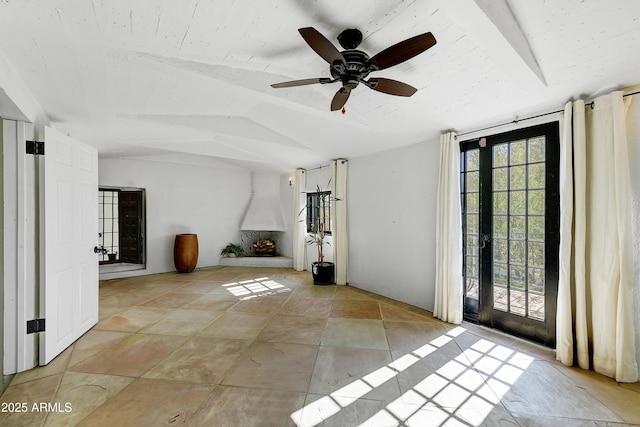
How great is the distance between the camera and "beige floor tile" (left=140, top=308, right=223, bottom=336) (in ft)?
10.2

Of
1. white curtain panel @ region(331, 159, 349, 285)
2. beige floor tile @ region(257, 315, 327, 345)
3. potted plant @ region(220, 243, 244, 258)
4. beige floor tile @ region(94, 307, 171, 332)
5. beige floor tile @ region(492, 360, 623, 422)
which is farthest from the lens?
potted plant @ region(220, 243, 244, 258)

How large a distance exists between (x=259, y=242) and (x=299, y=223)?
1.47 m

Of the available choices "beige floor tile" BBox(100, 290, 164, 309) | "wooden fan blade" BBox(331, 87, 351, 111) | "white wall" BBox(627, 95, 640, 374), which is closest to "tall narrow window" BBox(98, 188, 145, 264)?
"beige floor tile" BBox(100, 290, 164, 309)

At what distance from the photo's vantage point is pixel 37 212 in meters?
2.42

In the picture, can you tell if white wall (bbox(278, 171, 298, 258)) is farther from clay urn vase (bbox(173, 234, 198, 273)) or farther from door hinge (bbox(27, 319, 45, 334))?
door hinge (bbox(27, 319, 45, 334))

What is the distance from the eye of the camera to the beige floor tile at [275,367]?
7.06ft

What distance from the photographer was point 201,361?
2473mm

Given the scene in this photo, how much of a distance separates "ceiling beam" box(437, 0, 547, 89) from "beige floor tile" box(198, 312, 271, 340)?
10.6 ft

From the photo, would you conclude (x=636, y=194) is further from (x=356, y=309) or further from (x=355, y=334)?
(x=356, y=309)

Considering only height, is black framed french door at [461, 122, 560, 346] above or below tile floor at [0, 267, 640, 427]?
above

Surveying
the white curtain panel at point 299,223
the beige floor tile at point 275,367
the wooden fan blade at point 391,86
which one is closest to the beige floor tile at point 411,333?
the beige floor tile at point 275,367

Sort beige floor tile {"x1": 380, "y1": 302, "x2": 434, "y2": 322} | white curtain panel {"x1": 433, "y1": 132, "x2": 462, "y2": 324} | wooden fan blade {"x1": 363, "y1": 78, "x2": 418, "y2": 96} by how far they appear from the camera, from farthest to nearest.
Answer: beige floor tile {"x1": 380, "y1": 302, "x2": 434, "y2": 322}
white curtain panel {"x1": 433, "y1": 132, "x2": 462, "y2": 324}
wooden fan blade {"x1": 363, "y1": 78, "x2": 418, "y2": 96}

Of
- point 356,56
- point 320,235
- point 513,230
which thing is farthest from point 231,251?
point 356,56

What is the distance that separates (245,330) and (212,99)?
2.61 metres
